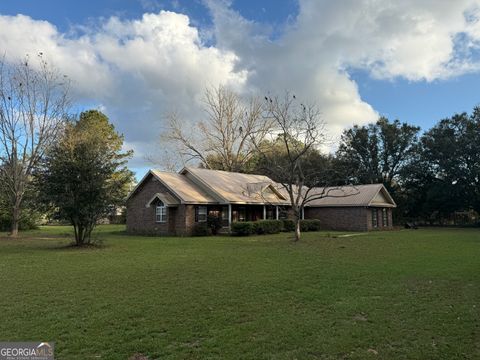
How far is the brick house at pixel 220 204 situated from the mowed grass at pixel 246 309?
49.5ft

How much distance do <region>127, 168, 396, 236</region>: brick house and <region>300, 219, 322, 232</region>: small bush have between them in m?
2.36

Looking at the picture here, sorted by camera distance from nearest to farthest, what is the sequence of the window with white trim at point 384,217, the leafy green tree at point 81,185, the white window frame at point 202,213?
the leafy green tree at point 81,185 < the white window frame at point 202,213 < the window with white trim at point 384,217

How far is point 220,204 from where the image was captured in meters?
30.2

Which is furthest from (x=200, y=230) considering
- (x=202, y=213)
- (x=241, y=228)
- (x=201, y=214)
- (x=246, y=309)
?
(x=246, y=309)

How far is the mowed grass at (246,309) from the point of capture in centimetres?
513

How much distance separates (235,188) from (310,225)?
716cm

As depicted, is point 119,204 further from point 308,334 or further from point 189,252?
point 308,334

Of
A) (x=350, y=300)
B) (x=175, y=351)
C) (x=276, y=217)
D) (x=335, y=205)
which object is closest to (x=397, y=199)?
(x=335, y=205)

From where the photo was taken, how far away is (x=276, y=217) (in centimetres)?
3472

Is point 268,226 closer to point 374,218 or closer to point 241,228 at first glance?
point 241,228

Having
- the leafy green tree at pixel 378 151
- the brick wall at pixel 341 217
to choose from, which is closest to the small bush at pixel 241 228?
the brick wall at pixel 341 217

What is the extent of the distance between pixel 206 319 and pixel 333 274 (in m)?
5.25

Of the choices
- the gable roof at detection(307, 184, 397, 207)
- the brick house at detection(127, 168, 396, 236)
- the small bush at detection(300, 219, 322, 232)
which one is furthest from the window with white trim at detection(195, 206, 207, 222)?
the gable roof at detection(307, 184, 397, 207)

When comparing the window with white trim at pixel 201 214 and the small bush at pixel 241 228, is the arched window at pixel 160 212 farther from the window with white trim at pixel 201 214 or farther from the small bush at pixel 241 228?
the small bush at pixel 241 228
